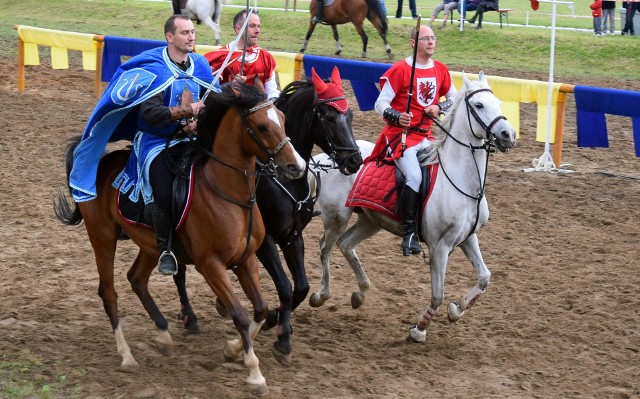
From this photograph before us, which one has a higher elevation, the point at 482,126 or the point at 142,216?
the point at 482,126

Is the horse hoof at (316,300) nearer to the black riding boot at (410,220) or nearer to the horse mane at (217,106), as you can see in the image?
the black riding boot at (410,220)

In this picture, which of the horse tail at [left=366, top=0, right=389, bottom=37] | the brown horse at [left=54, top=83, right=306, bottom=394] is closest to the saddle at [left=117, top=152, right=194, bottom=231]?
the brown horse at [left=54, top=83, right=306, bottom=394]

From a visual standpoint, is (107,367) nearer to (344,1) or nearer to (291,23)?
(344,1)

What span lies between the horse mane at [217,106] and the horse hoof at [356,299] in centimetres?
203

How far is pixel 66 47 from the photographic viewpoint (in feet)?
54.6

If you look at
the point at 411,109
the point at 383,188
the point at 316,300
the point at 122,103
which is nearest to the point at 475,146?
the point at 411,109

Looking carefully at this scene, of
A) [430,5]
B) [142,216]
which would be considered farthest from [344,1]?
[142,216]

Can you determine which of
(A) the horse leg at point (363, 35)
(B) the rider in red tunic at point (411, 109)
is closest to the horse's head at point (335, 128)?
(B) the rider in red tunic at point (411, 109)

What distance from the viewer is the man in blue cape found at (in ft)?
20.1

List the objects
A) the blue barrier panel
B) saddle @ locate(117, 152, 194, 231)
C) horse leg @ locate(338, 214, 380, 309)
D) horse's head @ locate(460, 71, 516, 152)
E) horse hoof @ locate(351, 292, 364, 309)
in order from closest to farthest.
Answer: saddle @ locate(117, 152, 194, 231) < horse's head @ locate(460, 71, 516, 152) < horse hoof @ locate(351, 292, 364, 309) < horse leg @ locate(338, 214, 380, 309) < the blue barrier panel

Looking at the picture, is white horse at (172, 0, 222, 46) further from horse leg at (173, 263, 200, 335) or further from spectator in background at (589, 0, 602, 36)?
horse leg at (173, 263, 200, 335)

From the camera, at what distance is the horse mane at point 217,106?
5.79 metres

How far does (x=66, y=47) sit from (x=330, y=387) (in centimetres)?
1196

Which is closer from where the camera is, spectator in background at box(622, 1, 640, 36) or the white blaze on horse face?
the white blaze on horse face
